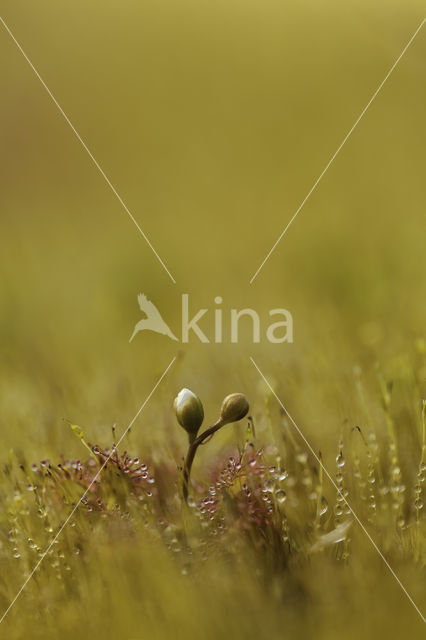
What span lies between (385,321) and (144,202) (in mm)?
1014

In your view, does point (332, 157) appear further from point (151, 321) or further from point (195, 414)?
point (195, 414)

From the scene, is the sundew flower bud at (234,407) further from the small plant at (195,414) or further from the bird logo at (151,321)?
the bird logo at (151,321)

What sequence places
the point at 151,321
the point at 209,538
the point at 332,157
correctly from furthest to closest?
the point at 332,157, the point at 151,321, the point at 209,538

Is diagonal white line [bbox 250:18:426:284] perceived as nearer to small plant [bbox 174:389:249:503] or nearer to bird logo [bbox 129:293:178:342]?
bird logo [bbox 129:293:178:342]

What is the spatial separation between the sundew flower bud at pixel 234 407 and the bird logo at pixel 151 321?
0.69 meters

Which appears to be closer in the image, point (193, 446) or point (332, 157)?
point (193, 446)

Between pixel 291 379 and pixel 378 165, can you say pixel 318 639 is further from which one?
pixel 378 165

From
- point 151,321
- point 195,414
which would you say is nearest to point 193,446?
point 195,414

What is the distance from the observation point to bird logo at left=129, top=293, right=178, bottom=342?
1574mm

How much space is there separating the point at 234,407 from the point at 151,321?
834 mm

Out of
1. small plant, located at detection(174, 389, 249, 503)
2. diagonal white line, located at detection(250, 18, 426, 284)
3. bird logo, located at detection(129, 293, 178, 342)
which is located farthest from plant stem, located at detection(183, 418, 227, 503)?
diagonal white line, located at detection(250, 18, 426, 284)

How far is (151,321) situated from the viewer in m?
1.64

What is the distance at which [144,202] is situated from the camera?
2072 millimetres

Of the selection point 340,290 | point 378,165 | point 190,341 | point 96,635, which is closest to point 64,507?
point 96,635
